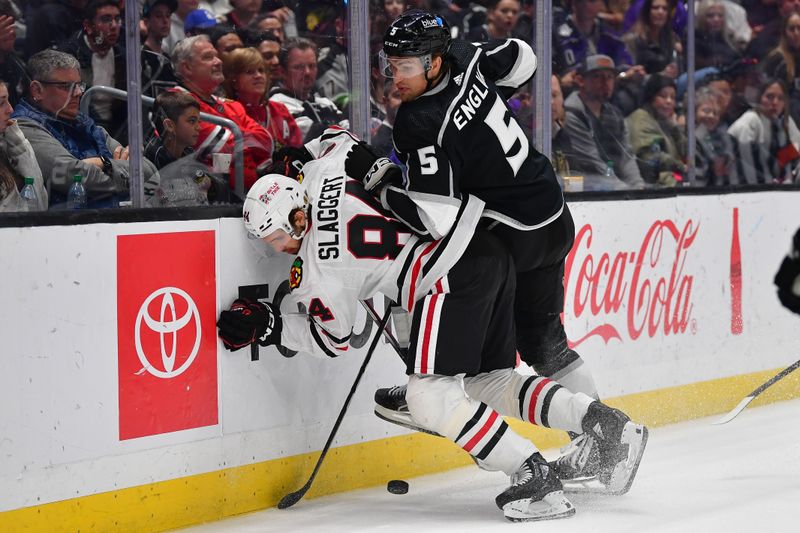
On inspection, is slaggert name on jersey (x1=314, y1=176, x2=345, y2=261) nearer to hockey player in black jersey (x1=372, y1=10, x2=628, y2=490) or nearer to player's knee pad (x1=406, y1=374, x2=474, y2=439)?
hockey player in black jersey (x1=372, y1=10, x2=628, y2=490)

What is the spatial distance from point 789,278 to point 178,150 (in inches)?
120

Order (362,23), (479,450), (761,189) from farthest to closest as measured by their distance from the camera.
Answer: (761,189)
(362,23)
(479,450)

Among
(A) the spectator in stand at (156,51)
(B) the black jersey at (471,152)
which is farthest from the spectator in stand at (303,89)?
(B) the black jersey at (471,152)

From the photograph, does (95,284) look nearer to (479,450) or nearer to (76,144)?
(76,144)

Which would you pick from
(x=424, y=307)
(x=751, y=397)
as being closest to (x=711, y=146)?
(x=751, y=397)

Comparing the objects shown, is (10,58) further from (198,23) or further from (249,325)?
(249,325)

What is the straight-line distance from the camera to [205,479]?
362 centimetres

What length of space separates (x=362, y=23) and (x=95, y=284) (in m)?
1.46

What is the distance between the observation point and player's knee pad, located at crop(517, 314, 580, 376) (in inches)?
155

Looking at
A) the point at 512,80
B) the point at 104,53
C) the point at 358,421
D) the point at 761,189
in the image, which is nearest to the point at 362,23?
the point at 512,80

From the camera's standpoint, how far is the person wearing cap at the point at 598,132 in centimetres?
508

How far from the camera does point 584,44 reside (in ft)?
17.2

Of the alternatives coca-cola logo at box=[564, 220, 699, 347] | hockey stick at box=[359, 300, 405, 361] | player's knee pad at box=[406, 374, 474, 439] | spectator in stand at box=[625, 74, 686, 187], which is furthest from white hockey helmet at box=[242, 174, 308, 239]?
spectator in stand at box=[625, 74, 686, 187]

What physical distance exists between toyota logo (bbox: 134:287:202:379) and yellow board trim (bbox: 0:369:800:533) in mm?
317
